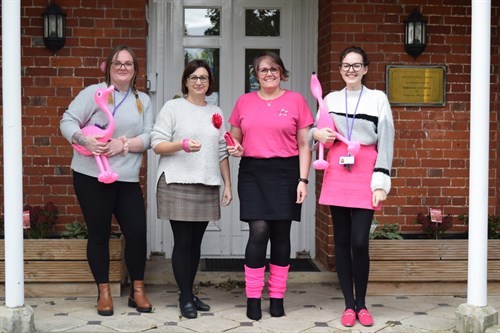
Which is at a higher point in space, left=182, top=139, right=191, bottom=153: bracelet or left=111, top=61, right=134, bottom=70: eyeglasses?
left=111, top=61, right=134, bottom=70: eyeglasses

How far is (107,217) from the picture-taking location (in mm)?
4453

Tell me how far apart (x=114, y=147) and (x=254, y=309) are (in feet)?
4.20

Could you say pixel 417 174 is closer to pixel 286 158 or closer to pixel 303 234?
pixel 303 234

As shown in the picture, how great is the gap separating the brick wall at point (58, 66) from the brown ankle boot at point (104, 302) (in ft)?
3.72

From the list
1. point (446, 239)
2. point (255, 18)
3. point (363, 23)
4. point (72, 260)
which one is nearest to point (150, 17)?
point (255, 18)

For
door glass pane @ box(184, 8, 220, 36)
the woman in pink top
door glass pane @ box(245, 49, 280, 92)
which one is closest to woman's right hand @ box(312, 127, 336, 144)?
the woman in pink top

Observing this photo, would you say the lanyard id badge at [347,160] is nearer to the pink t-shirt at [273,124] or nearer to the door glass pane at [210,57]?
the pink t-shirt at [273,124]

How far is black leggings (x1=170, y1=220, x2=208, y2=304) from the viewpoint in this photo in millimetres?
4438

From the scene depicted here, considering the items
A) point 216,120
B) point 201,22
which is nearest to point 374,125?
point 216,120

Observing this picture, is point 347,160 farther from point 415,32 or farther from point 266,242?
point 415,32

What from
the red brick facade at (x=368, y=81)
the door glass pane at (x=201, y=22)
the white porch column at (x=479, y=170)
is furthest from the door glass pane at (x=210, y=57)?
the white porch column at (x=479, y=170)

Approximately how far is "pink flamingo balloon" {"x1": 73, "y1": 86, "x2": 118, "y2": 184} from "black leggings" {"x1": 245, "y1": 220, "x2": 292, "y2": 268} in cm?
89

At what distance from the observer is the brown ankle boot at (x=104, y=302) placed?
4485 millimetres

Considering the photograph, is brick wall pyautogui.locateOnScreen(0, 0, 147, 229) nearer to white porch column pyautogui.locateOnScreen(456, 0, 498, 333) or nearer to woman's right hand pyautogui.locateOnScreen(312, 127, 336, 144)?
woman's right hand pyautogui.locateOnScreen(312, 127, 336, 144)
